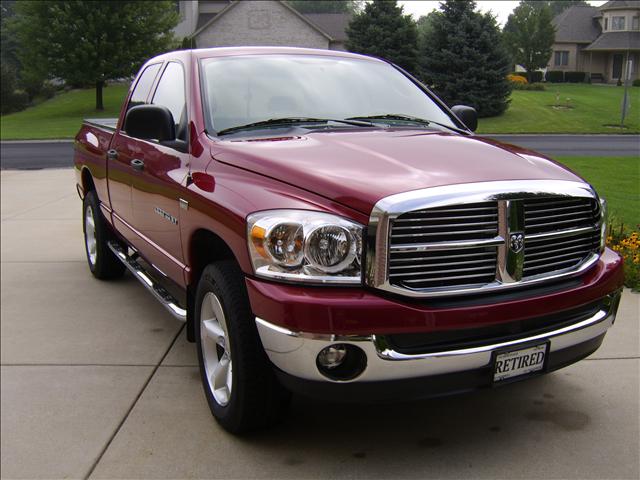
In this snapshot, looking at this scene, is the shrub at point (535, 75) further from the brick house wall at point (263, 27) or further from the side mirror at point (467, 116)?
the side mirror at point (467, 116)

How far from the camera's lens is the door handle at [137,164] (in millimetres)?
4469

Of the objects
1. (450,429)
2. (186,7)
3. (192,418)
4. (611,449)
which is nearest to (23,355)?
(192,418)

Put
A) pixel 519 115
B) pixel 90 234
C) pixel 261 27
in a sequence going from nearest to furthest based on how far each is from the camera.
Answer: pixel 90 234 → pixel 519 115 → pixel 261 27

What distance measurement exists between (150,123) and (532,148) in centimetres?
1687

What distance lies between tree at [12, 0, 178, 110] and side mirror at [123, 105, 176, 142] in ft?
111

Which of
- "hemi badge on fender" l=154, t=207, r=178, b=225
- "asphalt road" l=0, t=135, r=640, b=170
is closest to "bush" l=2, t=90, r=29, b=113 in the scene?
"asphalt road" l=0, t=135, r=640, b=170

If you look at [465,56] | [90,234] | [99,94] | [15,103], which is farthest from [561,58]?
[90,234]

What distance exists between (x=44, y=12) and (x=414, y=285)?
37873 mm

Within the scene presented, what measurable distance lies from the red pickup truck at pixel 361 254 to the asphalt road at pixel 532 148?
13.9 metres

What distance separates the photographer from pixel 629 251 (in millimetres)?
6008

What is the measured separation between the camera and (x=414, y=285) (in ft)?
8.96

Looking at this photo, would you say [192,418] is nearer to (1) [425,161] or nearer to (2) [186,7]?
(1) [425,161]

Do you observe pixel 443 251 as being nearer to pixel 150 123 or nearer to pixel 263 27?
pixel 150 123

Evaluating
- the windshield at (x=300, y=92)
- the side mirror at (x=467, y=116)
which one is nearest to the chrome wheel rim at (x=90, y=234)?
the windshield at (x=300, y=92)
